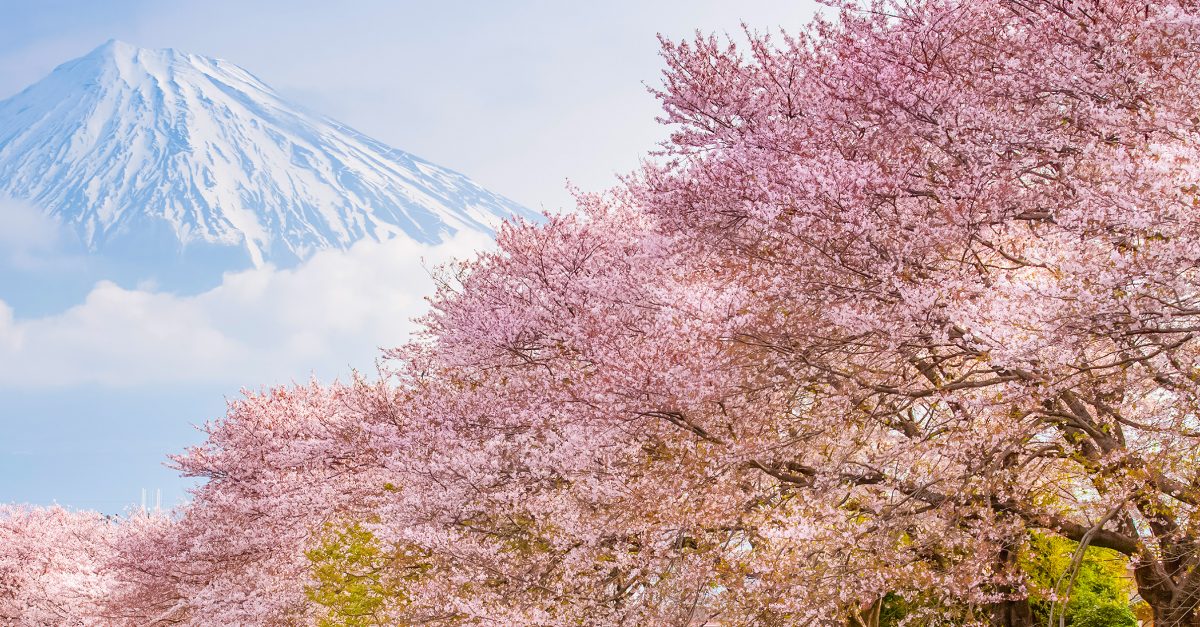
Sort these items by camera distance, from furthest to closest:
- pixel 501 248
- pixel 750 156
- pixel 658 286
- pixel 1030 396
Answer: pixel 501 248 → pixel 658 286 → pixel 750 156 → pixel 1030 396

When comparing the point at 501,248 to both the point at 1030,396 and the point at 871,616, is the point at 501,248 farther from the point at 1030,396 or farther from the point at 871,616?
the point at 1030,396

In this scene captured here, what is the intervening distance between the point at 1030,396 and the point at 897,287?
4.68 feet

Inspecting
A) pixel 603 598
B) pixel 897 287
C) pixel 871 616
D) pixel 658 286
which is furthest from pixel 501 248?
pixel 897 287

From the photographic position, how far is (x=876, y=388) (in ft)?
32.1

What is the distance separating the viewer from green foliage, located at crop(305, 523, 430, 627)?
1672 centimetres

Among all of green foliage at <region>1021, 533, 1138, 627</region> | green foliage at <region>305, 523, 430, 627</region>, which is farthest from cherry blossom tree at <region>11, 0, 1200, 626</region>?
green foliage at <region>1021, 533, 1138, 627</region>

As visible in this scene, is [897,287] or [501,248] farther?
[501,248]

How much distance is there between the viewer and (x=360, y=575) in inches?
739

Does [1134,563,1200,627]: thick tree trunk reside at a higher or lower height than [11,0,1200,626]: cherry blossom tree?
lower

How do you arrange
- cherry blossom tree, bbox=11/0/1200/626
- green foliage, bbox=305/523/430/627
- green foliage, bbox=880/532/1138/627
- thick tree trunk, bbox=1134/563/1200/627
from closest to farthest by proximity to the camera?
1. cherry blossom tree, bbox=11/0/1200/626
2. thick tree trunk, bbox=1134/563/1200/627
3. green foliage, bbox=880/532/1138/627
4. green foliage, bbox=305/523/430/627

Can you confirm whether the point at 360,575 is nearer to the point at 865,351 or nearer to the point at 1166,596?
the point at 865,351

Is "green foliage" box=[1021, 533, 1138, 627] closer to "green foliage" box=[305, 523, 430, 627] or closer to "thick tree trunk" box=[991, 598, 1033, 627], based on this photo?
"thick tree trunk" box=[991, 598, 1033, 627]

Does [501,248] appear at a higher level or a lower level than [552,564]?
higher

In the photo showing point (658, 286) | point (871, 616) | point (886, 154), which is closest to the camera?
point (886, 154)
